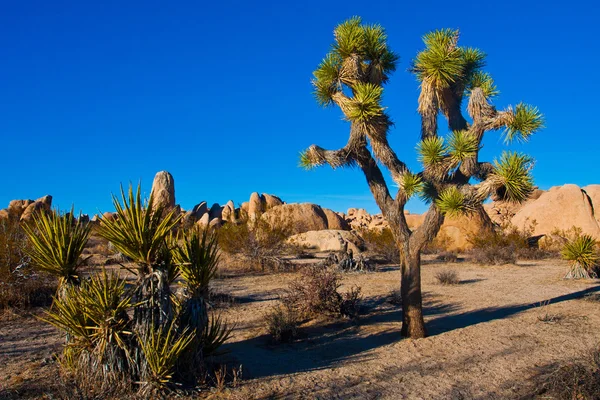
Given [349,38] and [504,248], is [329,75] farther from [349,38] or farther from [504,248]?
[504,248]

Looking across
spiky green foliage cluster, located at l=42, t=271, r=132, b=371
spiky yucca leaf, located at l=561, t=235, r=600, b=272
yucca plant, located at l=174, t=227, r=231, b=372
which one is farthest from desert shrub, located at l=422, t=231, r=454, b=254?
spiky green foliage cluster, located at l=42, t=271, r=132, b=371

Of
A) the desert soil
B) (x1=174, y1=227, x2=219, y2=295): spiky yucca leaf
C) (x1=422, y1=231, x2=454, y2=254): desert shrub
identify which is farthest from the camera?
(x1=422, y1=231, x2=454, y2=254): desert shrub

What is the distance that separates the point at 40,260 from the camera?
5621mm

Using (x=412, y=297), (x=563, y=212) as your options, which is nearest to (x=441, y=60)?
(x=412, y=297)

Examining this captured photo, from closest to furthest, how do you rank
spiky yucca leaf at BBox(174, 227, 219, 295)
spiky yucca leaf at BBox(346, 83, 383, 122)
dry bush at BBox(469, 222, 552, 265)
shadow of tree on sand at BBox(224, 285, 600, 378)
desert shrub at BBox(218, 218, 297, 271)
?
spiky yucca leaf at BBox(174, 227, 219, 295) < shadow of tree on sand at BBox(224, 285, 600, 378) < spiky yucca leaf at BBox(346, 83, 383, 122) < desert shrub at BBox(218, 218, 297, 271) < dry bush at BBox(469, 222, 552, 265)

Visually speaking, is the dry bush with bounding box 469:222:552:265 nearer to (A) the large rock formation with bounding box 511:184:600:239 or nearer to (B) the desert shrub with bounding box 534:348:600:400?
(A) the large rock formation with bounding box 511:184:600:239

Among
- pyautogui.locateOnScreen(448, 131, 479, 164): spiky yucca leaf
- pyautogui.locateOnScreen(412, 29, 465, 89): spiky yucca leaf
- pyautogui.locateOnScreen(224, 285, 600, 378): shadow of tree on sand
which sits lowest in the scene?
pyautogui.locateOnScreen(224, 285, 600, 378): shadow of tree on sand

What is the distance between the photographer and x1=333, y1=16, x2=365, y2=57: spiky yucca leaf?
27.2 feet

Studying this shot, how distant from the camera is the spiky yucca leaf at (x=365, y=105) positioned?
7.48 metres

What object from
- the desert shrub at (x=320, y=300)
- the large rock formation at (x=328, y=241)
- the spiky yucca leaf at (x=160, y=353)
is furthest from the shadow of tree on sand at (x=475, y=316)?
the large rock formation at (x=328, y=241)

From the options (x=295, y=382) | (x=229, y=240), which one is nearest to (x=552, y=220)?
(x=229, y=240)

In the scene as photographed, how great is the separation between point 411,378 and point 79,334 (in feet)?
13.1

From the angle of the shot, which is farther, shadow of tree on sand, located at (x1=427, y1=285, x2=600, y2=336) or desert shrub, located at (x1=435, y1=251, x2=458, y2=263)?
desert shrub, located at (x1=435, y1=251, x2=458, y2=263)

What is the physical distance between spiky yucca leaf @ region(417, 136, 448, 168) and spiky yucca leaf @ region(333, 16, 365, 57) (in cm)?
211
